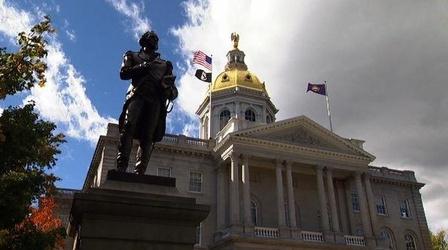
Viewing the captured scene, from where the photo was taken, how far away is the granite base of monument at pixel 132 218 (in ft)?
19.5

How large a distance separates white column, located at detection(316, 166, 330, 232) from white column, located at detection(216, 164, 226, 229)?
815 cm

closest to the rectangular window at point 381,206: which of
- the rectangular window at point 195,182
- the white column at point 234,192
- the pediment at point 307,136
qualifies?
the pediment at point 307,136

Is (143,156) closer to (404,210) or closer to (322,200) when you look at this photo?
(322,200)

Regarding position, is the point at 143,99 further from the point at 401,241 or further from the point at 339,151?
the point at 401,241

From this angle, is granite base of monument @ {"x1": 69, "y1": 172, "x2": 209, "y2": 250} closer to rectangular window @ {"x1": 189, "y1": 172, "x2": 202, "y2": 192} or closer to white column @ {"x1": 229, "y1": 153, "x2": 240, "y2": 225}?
white column @ {"x1": 229, "y1": 153, "x2": 240, "y2": 225}

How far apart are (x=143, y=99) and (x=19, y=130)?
35.3ft

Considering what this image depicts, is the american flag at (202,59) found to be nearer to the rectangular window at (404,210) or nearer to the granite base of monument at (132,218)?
the rectangular window at (404,210)

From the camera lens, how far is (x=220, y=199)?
125ft

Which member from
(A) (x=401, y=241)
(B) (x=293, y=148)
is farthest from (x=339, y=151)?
(A) (x=401, y=241)

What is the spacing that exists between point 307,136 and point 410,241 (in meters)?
16.4

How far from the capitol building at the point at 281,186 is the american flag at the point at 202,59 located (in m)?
5.52

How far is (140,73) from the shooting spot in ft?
23.9

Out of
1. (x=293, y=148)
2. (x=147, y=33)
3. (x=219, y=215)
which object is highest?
(x=293, y=148)

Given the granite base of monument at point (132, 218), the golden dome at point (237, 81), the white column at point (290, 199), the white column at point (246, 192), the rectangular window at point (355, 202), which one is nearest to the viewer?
the granite base of monument at point (132, 218)
